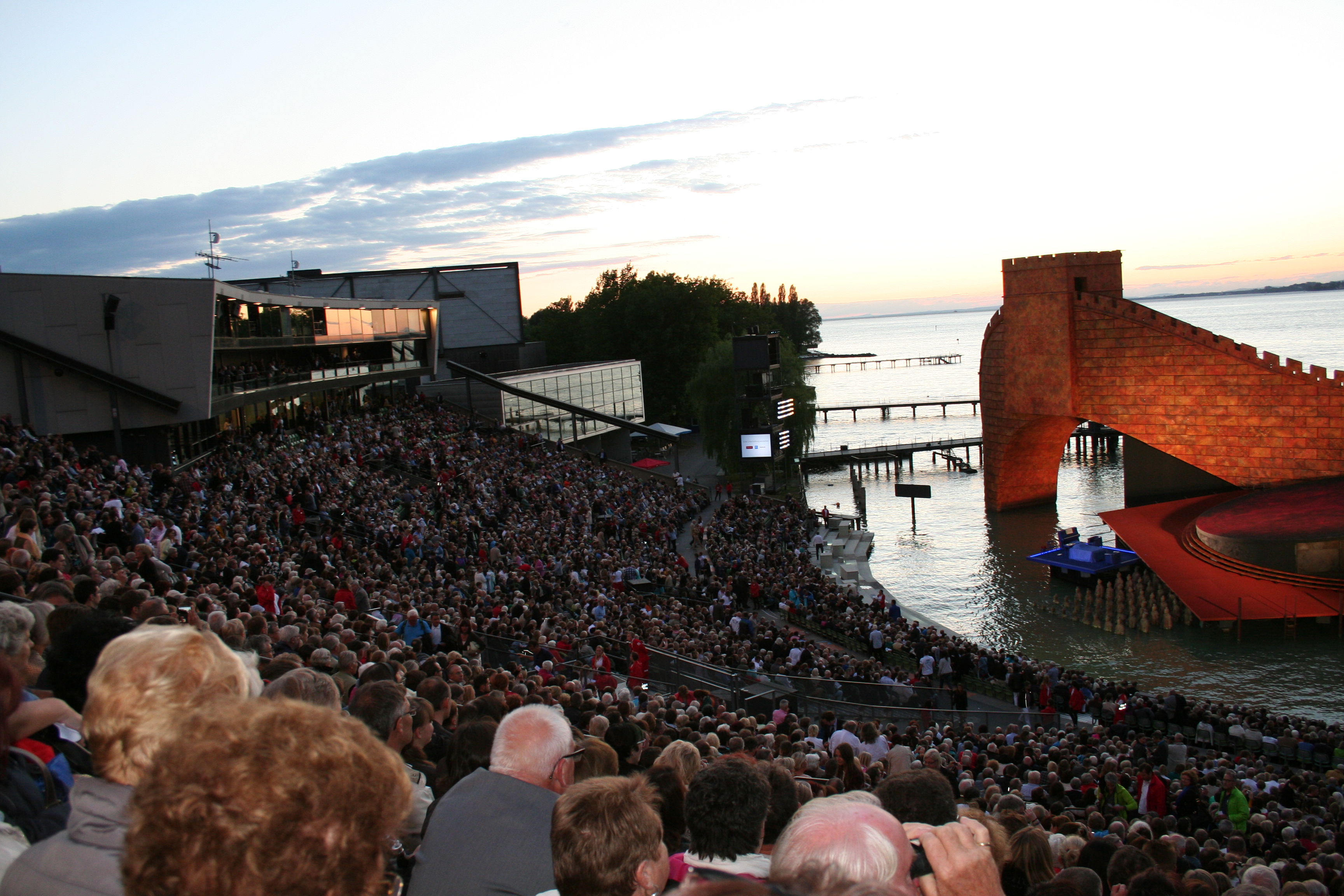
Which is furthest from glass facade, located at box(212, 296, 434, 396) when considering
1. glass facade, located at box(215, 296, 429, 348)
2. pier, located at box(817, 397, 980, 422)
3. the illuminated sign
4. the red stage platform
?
pier, located at box(817, 397, 980, 422)

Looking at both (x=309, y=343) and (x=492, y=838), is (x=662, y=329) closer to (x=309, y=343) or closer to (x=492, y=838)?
(x=309, y=343)

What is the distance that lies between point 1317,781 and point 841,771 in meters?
7.78

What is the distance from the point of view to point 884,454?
55.9 m

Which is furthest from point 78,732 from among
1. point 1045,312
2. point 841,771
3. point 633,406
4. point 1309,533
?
point 633,406

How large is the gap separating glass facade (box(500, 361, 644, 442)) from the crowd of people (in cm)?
1728

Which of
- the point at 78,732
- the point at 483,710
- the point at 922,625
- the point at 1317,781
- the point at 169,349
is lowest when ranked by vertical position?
the point at 922,625

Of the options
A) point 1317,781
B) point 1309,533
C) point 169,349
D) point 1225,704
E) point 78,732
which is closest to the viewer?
point 78,732

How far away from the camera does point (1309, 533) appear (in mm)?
23172

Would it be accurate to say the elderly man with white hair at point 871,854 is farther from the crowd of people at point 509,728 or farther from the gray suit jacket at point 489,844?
the gray suit jacket at point 489,844

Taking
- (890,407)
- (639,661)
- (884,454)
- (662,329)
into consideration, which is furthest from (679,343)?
(639,661)

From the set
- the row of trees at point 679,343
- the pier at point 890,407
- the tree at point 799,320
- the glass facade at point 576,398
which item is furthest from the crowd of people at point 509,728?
the tree at point 799,320

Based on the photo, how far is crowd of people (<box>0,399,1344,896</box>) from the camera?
5.69ft

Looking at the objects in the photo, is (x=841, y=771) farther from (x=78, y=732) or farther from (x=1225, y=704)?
(x=1225, y=704)

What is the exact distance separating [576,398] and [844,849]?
47009 mm
